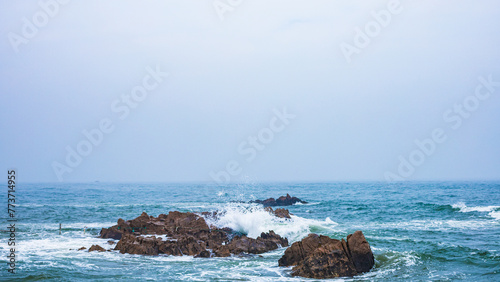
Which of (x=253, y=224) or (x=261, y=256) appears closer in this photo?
(x=261, y=256)

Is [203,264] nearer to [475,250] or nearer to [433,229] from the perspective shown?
[475,250]

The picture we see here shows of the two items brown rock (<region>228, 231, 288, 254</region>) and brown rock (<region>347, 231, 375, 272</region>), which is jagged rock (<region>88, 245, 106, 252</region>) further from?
brown rock (<region>347, 231, 375, 272</region>)

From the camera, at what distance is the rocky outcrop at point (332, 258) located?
16375 mm

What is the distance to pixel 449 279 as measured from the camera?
16.6 meters

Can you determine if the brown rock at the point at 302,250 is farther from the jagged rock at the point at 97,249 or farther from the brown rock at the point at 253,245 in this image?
the jagged rock at the point at 97,249

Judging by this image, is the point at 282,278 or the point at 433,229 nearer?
the point at 282,278

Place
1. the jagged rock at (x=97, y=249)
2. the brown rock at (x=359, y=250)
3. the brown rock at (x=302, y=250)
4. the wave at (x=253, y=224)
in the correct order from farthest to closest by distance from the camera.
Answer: the wave at (x=253, y=224)
the jagged rock at (x=97, y=249)
the brown rock at (x=302, y=250)
the brown rock at (x=359, y=250)

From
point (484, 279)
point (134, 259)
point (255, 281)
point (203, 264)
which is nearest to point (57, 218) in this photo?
point (134, 259)

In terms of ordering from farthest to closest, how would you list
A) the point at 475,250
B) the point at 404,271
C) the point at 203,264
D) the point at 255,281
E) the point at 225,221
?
the point at 225,221 < the point at 475,250 < the point at 203,264 < the point at 404,271 < the point at 255,281

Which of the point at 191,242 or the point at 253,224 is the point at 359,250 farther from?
the point at 253,224

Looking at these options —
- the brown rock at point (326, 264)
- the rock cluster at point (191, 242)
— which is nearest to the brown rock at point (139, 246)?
the rock cluster at point (191, 242)

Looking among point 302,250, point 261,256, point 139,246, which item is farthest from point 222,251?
point 302,250

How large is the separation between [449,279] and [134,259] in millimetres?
13335

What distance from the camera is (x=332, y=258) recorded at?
16.6 metres
